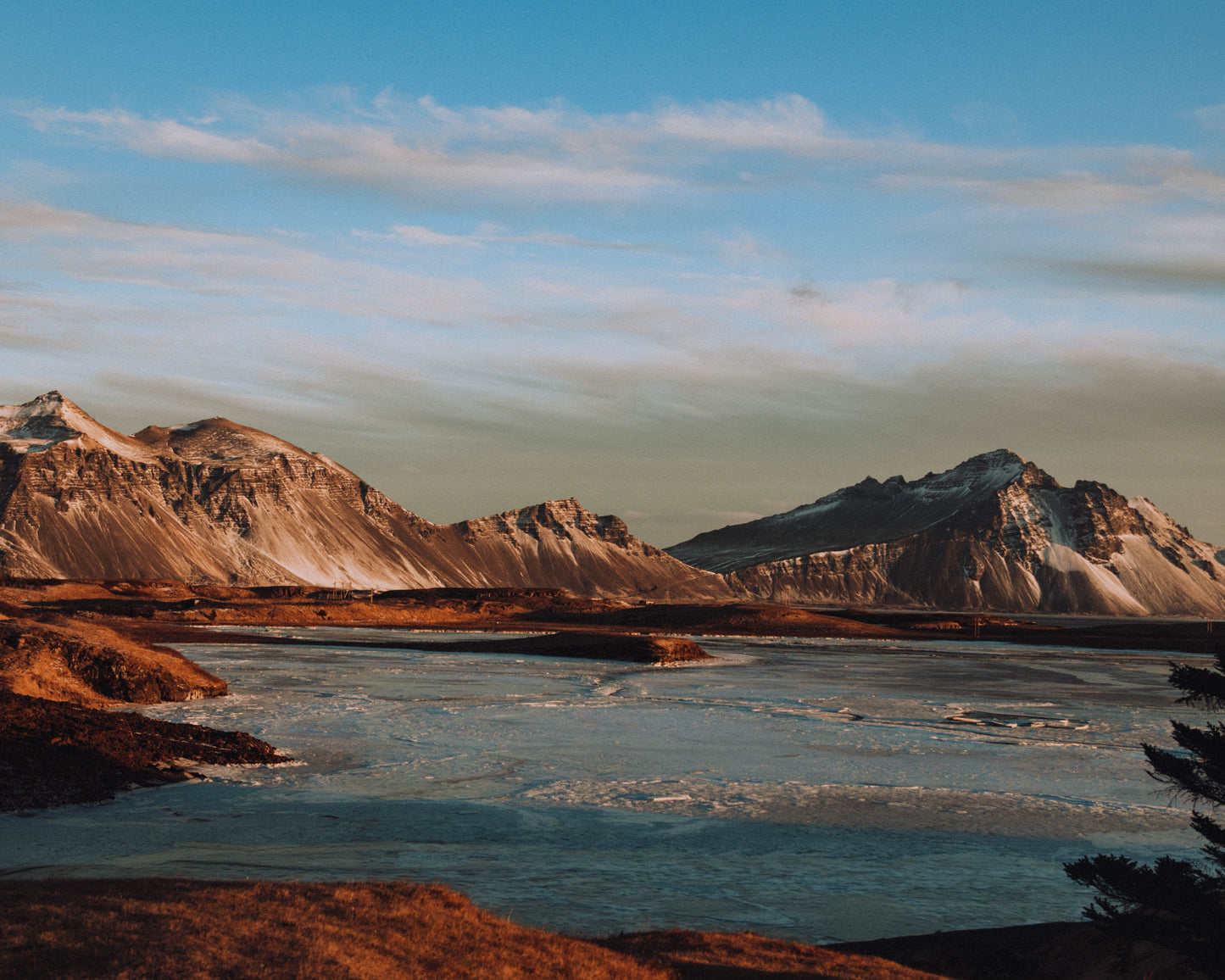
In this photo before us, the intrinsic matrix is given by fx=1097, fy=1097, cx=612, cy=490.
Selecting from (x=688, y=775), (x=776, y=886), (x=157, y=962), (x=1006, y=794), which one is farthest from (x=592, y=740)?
(x=157, y=962)

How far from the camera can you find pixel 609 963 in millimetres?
10094

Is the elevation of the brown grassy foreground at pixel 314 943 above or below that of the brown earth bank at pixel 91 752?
above

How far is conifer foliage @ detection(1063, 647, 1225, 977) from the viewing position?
10828mm

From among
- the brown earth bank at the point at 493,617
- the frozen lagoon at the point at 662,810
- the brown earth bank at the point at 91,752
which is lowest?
the brown earth bank at the point at 493,617

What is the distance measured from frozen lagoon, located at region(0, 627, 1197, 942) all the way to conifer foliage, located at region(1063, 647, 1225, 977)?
2.06m

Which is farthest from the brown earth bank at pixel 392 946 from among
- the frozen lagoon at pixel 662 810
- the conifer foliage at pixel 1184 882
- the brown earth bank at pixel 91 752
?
the brown earth bank at pixel 91 752

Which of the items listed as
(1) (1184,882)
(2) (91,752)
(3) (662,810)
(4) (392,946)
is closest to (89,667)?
(2) (91,752)

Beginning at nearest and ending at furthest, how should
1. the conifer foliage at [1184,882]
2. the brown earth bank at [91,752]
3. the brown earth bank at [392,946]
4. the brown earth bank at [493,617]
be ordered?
the brown earth bank at [392,946] < the conifer foliage at [1184,882] < the brown earth bank at [91,752] < the brown earth bank at [493,617]

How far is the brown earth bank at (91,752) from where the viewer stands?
1788 centimetres

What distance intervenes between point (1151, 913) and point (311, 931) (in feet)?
29.2

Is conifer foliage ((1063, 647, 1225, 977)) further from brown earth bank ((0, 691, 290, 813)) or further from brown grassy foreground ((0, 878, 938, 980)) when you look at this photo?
brown earth bank ((0, 691, 290, 813))

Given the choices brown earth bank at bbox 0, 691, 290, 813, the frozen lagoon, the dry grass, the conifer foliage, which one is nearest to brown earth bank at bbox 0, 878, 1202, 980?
the dry grass

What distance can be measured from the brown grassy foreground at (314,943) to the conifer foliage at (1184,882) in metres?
2.07

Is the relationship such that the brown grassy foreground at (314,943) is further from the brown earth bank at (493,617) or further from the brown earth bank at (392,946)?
the brown earth bank at (493,617)
